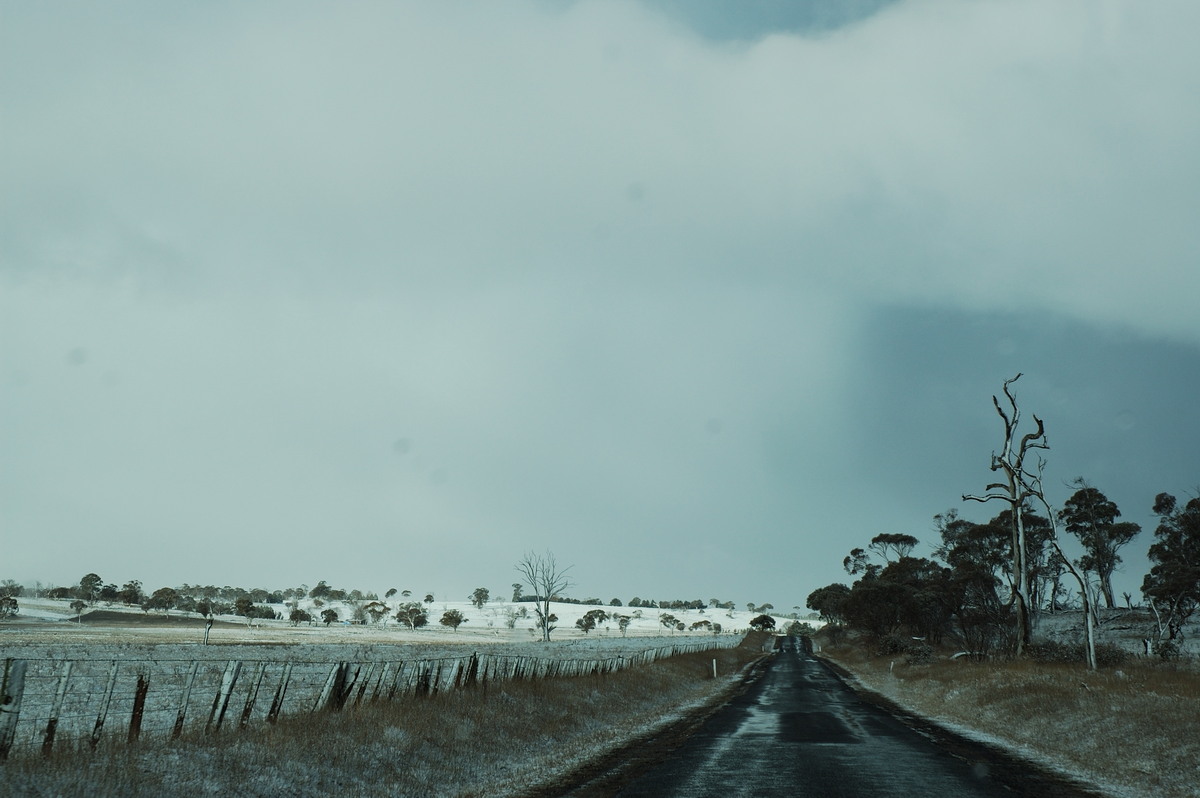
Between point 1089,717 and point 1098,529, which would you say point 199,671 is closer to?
point 1089,717

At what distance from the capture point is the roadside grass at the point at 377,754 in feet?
30.8

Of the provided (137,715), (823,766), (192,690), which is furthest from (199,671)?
(823,766)

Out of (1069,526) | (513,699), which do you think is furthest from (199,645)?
(1069,526)

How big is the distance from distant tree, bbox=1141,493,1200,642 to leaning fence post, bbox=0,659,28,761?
6293 centimetres

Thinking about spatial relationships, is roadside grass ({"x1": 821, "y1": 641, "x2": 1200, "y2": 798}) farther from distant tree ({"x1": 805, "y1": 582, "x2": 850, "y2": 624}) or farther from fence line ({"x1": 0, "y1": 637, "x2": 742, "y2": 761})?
distant tree ({"x1": 805, "y1": 582, "x2": 850, "y2": 624})

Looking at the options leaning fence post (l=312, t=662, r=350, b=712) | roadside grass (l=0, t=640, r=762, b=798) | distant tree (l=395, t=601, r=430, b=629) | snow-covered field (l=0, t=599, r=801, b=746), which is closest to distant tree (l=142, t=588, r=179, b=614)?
snow-covered field (l=0, t=599, r=801, b=746)

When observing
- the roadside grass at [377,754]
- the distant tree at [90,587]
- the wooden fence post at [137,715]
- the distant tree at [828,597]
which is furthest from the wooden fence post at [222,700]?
the distant tree at [90,587]

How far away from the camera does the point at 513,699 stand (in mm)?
21531

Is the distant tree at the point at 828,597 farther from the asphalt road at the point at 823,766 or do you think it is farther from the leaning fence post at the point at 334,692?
the leaning fence post at the point at 334,692

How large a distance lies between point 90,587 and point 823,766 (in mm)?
210333

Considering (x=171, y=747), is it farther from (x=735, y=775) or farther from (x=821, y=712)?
(x=821, y=712)

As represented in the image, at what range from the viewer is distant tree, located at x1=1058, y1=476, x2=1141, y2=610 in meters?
74.6

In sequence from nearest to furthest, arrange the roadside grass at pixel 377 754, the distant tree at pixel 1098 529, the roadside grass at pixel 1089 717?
1. the roadside grass at pixel 377 754
2. the roadside grass at pixel 1089 717
3. the distant tree at pixel 1098 529

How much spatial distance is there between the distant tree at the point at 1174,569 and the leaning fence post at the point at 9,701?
62933 millimetres
